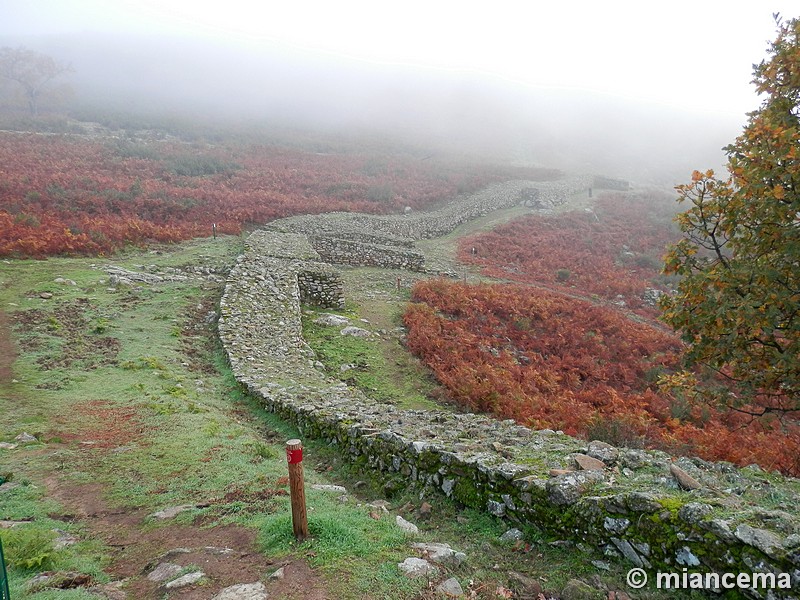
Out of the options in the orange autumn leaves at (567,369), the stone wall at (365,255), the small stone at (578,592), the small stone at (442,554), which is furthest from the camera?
the stone wall at (365,255)

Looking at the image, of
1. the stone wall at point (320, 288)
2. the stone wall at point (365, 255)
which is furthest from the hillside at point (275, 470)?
the stone wall at point (365, 255)

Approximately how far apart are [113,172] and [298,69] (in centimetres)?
12606

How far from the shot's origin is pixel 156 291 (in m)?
16.1

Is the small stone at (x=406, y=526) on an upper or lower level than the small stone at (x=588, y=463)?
lower

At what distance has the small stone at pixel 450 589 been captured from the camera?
400 centimetres

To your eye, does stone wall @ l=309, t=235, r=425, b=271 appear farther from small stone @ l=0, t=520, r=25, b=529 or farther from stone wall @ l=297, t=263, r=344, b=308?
small stone @ l=0, t=520, r=25, b=529

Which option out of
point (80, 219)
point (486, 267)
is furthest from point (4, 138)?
point (486, 267)

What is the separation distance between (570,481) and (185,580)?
408 centimetres

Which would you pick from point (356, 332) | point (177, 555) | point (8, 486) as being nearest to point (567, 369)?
point (356, 332)

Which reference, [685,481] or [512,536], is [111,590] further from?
[685,481]

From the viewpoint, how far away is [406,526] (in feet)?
17.6

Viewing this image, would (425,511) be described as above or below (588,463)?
below

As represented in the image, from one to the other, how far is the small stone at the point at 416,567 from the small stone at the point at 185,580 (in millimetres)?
1891

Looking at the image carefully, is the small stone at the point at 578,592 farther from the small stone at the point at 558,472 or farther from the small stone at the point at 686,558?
the small stone at the point at 558,472
